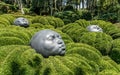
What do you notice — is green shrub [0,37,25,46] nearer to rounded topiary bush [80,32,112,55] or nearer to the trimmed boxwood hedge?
→ the trimmed boxwood hedge

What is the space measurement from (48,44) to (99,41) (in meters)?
4.61

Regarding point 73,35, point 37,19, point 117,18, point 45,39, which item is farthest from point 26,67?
point 117,18

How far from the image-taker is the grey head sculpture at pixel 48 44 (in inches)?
275

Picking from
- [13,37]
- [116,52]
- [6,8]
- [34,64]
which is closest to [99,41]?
[116,52]

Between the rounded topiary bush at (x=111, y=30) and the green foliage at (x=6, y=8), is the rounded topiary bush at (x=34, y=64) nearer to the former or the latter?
the rounded topiary bush at (x=111, y=30)

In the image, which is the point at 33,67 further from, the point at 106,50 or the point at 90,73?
the point at 106,50

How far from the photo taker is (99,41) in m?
11.3

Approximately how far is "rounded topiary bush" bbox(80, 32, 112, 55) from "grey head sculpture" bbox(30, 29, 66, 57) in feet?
14.1

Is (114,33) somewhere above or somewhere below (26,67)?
below

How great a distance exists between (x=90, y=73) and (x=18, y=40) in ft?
6.98

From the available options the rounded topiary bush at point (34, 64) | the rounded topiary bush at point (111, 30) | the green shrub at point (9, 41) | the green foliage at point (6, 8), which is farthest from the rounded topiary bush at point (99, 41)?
the green foliage at point (6, 8)

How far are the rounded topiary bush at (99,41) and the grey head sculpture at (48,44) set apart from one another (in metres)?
4.29

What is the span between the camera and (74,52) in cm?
759

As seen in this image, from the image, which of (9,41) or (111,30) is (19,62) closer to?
(9,41)
